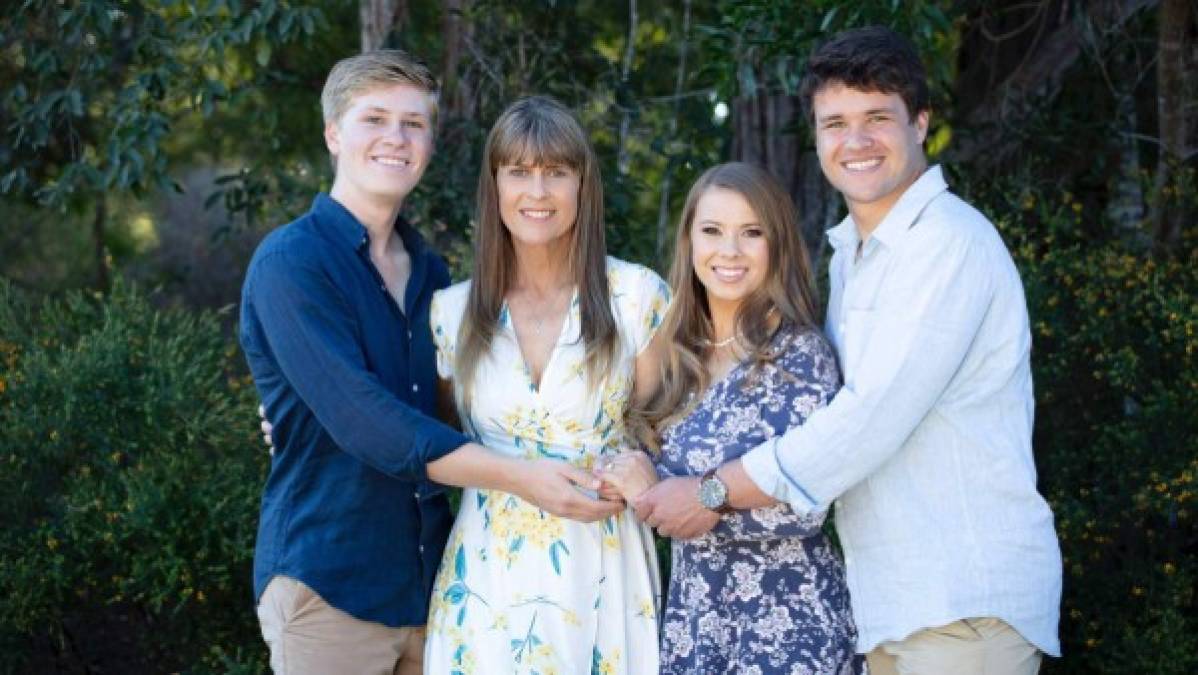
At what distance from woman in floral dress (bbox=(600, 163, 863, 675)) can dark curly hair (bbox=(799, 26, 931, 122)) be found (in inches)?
13.6

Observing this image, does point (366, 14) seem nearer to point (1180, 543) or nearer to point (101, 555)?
point (101, 555)

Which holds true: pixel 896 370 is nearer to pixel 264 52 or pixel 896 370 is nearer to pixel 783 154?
pixel 264 52

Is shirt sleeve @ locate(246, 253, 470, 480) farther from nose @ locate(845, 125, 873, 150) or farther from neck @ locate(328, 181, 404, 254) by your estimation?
nose @ locate(845, 125, 873, 150)

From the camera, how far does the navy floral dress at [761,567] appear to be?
3166 millimetres

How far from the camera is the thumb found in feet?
10.5

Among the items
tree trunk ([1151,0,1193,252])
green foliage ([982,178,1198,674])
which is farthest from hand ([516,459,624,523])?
tree trunk ([1151,0,1193,252])

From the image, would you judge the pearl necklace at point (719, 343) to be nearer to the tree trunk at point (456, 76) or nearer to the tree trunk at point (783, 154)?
the tree trunk at point (456, 76)

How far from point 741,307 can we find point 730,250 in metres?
0.13

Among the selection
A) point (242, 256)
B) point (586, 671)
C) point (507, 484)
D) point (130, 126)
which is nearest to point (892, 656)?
point (586, 671)

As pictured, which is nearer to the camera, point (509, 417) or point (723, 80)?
point (509, 417)

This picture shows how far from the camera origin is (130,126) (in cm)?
534

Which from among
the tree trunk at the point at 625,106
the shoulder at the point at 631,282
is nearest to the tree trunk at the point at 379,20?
the tree trunk at the point at 625,106

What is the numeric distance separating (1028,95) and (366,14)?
2.79 m

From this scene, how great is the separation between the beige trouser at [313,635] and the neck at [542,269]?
85 centimetres
